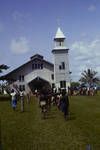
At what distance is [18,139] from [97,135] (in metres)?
3.42

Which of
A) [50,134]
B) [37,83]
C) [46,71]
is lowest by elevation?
[50,134]

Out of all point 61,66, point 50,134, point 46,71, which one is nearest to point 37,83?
point 46,71

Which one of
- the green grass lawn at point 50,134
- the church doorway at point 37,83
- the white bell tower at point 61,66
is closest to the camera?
the green grass lawn at point 50,134

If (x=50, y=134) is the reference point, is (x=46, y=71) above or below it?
above

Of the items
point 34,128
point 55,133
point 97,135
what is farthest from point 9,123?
point 97,135

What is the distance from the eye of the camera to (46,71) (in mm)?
79188

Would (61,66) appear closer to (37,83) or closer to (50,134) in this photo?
(37,83)

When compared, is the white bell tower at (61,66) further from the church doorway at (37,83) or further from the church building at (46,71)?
the church doorway at (37,83)

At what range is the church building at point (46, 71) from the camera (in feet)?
256

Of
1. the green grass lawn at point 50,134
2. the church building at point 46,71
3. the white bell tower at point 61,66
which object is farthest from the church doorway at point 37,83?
the green grass lawn at point 50,134

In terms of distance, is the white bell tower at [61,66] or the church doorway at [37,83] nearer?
the white bell tower at [61,66]

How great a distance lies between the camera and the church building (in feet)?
256

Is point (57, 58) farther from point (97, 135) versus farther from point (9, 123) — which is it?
point (97, 135)

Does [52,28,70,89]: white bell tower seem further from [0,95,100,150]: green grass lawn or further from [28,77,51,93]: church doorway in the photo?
[0,95,100,150]: green grass lawn
